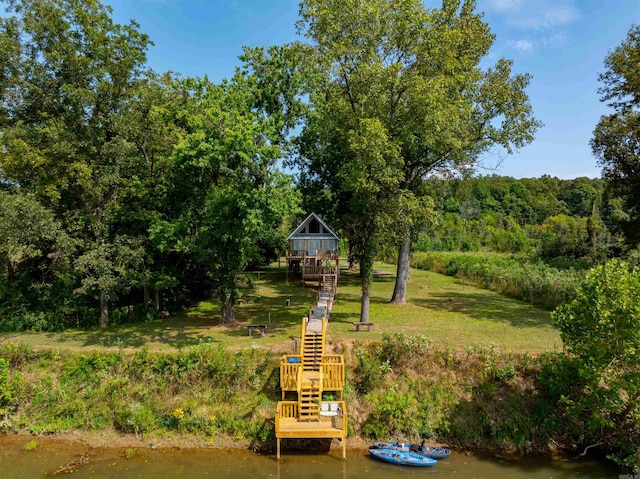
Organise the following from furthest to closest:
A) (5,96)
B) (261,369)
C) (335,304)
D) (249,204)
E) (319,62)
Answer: (335,304) → (5,96) → (319,62) → (249,204) → (261,369)

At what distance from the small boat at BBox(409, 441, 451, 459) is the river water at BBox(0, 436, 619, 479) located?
0.22 metres

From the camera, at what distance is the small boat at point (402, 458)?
45.0ft

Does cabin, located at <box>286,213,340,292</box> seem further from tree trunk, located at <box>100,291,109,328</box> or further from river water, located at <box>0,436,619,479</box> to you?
river water, located at <box>0,436,619,479</box>

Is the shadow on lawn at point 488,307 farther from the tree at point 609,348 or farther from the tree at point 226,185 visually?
the tree at point 226,185

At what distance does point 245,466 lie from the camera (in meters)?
13.9

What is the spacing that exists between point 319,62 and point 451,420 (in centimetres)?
1828

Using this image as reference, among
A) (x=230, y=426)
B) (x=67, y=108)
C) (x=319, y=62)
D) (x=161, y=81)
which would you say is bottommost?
(x=230, y=426)

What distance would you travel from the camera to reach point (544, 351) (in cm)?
1777

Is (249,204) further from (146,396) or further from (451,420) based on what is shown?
(451,420)

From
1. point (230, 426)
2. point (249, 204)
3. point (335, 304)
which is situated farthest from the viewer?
point (335, 304)

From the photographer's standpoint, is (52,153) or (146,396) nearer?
(146,396)

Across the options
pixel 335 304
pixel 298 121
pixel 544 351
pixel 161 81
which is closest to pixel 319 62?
pixel 298 121

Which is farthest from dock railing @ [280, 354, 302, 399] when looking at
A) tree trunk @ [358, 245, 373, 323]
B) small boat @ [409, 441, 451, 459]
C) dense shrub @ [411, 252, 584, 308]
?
dense shrub @ [411, 252, 584, 308]

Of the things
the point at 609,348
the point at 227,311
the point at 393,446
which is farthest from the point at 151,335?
the point at 609,348
